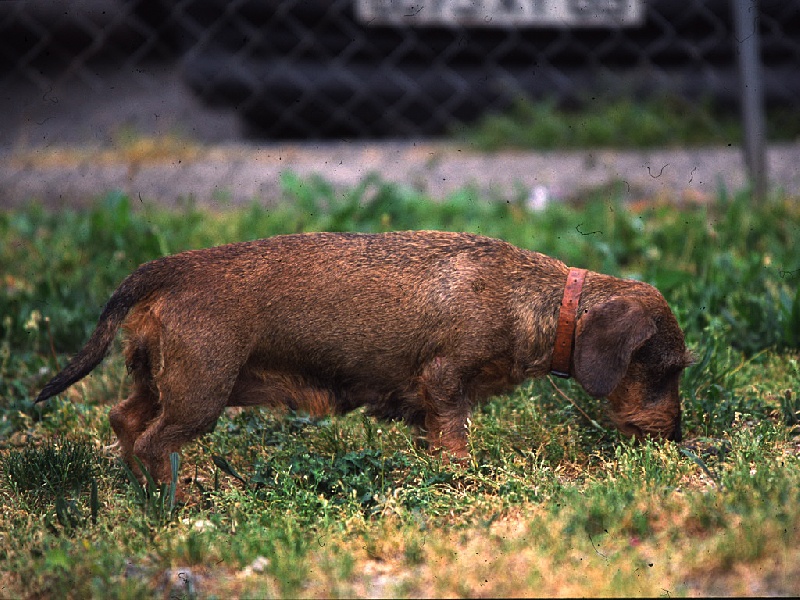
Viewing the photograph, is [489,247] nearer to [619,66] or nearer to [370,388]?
[370,388]

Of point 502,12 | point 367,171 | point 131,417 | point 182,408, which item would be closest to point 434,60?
point 502,12

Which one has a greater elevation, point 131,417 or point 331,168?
point 331,168

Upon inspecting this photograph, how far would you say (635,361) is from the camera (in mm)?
3828

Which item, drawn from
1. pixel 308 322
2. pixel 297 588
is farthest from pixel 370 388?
pixel 297 588

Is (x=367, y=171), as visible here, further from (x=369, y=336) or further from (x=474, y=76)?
(x=369, y=336)

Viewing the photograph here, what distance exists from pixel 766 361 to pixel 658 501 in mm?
1755

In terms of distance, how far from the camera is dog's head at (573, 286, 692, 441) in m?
3.66

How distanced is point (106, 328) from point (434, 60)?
5.13m

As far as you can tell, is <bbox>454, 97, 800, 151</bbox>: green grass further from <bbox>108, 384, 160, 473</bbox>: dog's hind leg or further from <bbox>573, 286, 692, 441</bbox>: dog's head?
<bbox>108, 384, 160, 473</bbox>: dog's hind leg

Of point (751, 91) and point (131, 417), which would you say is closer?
point (131, 417)

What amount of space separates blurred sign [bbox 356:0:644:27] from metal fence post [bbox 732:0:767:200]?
1.02 m

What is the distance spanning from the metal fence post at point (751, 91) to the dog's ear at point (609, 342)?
341cm

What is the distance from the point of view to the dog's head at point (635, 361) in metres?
3.66

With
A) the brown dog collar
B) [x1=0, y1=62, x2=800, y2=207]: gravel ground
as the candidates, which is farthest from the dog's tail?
[x1=0, y1=62, x2=800, y2=207]: gravel ground
